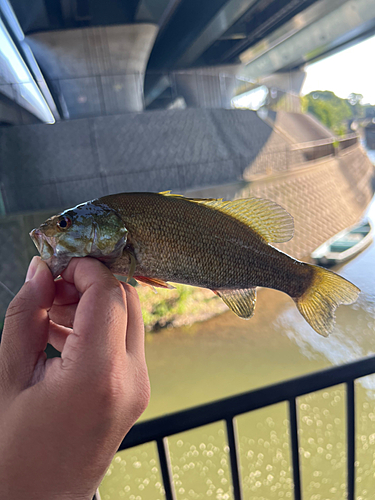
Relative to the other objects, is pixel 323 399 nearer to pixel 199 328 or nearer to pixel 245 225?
pixel 199 328

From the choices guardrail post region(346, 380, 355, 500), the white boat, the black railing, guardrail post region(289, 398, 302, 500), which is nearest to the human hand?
the black railing

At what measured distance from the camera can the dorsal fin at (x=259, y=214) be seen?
2.86ft

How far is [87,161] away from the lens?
32.3 feet

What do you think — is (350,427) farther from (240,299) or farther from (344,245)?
(344,245)

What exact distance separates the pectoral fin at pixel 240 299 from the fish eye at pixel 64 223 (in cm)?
38

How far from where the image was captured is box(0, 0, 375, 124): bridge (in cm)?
1029

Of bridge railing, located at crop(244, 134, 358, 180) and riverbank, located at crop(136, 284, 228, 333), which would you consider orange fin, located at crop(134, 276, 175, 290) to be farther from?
bridge railing, located at crop(244, 134, 358, 180)

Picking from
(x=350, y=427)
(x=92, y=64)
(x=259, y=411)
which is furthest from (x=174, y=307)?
(x=92, y=64)

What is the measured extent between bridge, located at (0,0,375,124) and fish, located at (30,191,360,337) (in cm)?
893

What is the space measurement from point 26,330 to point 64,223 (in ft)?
0.87

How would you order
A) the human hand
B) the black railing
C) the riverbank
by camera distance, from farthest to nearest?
the riverbank, the black railing, the human hand

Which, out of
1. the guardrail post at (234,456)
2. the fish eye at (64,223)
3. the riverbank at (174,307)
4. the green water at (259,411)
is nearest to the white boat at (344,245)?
the green water at (259,411)

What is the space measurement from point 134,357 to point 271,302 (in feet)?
29.7

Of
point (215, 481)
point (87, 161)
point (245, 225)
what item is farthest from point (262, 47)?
point (245, 225)
